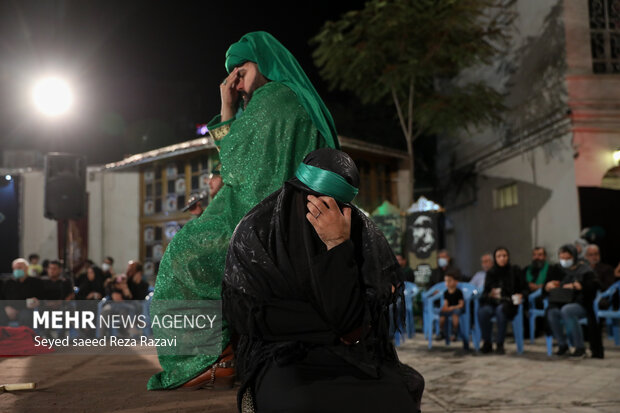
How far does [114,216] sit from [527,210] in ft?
35.0

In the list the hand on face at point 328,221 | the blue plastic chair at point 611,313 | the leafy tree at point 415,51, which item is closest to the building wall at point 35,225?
the leafy tree at point 415,51

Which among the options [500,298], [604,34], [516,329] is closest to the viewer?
[516,329]

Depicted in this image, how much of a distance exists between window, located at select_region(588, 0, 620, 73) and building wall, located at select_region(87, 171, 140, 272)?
11.4m

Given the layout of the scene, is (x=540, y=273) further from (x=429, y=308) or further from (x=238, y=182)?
(x=238, y=182)

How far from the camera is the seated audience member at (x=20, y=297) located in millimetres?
7715

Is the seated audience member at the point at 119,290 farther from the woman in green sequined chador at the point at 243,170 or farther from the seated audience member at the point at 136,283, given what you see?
the woman in green sequined chador at the point at 243,170

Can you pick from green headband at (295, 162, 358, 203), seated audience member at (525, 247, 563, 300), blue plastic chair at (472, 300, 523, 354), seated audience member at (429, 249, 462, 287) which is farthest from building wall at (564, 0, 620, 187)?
green headband at (295, 162, 358, 203)

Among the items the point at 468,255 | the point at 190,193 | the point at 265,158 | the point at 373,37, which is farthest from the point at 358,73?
the point at 265,158

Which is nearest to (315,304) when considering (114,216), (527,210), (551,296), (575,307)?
(575,307)

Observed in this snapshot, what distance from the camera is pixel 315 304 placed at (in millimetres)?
1779

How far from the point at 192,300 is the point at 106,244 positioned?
44.9ft

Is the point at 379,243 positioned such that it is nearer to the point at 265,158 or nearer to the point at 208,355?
the point at 265,158

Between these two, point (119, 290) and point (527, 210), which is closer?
point (119, 290)

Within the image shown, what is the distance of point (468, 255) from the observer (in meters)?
18.1
